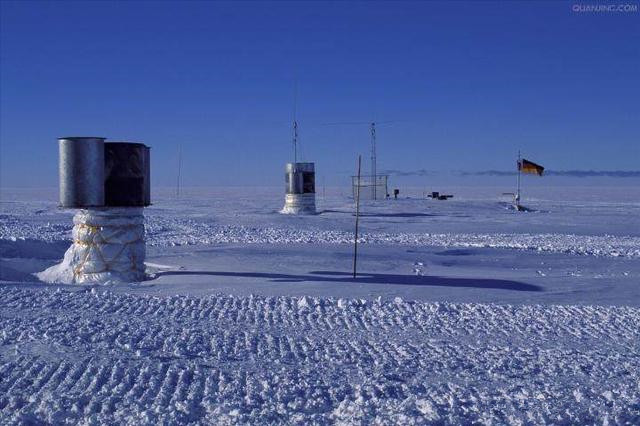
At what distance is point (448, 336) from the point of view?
7.81m

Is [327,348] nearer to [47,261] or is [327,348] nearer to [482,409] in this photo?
[482,409]

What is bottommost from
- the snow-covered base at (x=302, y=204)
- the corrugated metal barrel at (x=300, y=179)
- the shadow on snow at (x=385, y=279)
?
the shadow on snow at (x=385, y=279)

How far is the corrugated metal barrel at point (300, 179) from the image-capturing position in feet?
109

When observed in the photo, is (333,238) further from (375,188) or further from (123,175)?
(375,188)

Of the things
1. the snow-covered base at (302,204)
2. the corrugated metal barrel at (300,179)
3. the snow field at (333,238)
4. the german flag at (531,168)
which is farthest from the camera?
the german flag at (531,168)

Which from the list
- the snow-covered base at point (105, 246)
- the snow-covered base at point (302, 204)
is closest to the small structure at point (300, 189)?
the snow-covered base at point (302, 204)

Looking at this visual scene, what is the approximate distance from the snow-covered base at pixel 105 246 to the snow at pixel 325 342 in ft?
2.26

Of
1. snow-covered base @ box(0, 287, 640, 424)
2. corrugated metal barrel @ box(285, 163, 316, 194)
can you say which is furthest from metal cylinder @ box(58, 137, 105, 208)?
corrugated metal barrel @ box(285, 163, 316, 194)

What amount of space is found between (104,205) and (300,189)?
21725 mm

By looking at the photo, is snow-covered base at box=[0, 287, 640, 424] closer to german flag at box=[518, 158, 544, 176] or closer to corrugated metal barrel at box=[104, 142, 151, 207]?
corrugated metal barrel at box=[104, 142, 151, 207]

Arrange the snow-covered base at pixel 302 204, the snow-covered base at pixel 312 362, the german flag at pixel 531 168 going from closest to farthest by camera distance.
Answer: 1. the snow-covered base at pixel 312 362
2. the snow-covered base at pixel 302 204
3. the german flag at pixel 531 168

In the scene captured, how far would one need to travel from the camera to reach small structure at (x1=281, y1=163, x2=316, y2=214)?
1296 inches

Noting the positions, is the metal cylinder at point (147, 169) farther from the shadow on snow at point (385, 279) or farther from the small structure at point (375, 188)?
the small structure at point (375, 188)

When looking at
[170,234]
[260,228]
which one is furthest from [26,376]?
[260,228]
